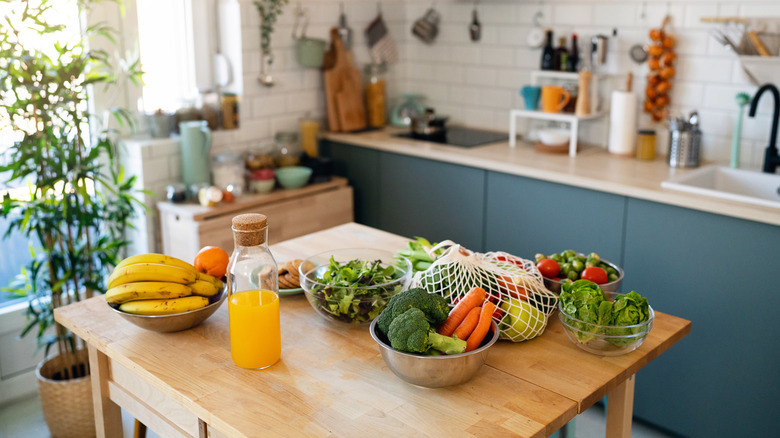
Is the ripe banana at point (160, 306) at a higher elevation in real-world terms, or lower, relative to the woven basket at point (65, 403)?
higher

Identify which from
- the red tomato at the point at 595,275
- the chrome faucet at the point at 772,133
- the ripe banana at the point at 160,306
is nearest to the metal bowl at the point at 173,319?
the ripe banana at the point at 160,306

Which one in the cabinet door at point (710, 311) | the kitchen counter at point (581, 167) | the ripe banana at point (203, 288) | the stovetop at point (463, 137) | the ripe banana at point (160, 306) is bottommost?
the cabinet door at point (710, 311)

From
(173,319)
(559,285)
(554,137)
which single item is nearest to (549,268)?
(559,285)

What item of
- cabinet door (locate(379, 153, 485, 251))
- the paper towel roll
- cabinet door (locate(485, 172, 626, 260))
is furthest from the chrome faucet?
cabinet door (locate(379, 153, 485, 251))

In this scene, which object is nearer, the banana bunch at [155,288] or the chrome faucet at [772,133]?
the banana bunch at [155,288]

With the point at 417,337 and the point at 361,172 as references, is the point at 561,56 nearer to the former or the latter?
the point at 361,172

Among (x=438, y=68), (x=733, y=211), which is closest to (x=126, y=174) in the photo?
(x=438, y=68)

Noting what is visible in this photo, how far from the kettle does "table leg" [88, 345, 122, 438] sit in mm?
1817

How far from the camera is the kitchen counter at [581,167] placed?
9.19ft

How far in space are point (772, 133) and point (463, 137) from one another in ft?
5.34

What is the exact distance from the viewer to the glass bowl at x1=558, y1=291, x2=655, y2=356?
1.68 metres

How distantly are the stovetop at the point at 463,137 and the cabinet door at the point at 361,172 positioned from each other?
280 mm

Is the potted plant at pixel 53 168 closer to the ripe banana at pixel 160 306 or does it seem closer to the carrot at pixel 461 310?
the ripe banana at pixel 160 306

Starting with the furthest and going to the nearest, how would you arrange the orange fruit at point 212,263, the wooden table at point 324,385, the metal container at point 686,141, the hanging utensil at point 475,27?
the hanging utensil at point 475,27, the metal container at point 686,141, the orange fruit at point 212,263, the wooden table at point 324,385
